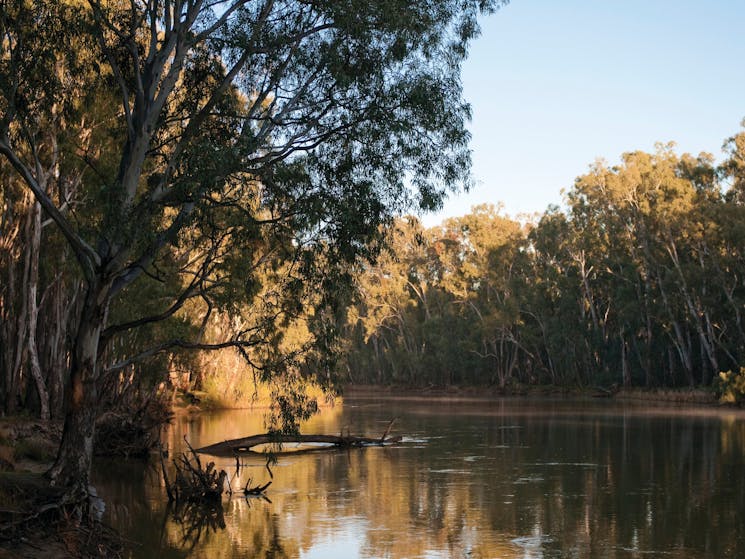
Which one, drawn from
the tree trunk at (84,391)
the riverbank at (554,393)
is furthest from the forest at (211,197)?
the riverbank at (554,393)

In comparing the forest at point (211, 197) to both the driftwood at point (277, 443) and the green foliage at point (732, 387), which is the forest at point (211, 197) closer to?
the green foliage at point (732, 387)

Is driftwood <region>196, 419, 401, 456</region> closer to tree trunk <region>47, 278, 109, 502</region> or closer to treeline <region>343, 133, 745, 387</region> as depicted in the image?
tree trunk <region>47, 278, 109, 502</region>

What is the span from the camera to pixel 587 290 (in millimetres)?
78875

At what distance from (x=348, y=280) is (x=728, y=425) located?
2847cm

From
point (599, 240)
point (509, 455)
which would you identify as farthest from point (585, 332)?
point (509, 455)

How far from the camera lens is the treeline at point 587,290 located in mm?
65188

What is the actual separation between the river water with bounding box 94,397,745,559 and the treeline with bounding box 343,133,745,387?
18948mm

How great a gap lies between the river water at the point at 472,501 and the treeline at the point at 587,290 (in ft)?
62.2

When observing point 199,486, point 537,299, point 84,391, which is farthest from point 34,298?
point 537,299

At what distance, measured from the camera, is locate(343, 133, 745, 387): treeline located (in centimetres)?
6519

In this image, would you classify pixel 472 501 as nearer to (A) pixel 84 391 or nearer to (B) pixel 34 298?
(A) pixel 84 391

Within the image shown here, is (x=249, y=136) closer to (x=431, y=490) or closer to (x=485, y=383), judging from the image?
(x=431, y=490)

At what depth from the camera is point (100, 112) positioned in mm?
27672

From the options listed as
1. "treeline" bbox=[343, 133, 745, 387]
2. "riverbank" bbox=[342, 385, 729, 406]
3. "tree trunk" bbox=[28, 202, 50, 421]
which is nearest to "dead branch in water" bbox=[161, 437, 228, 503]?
"tree trunk" bbox=[28, 202, 50, 421]
